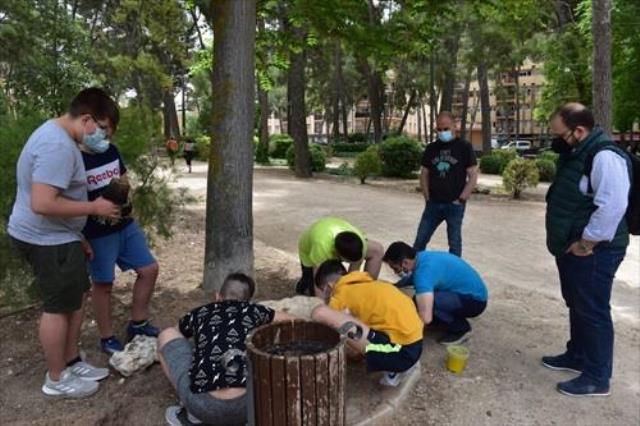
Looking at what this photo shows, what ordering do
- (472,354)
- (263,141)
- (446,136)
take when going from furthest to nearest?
(263,141), (446,136), (472,354)

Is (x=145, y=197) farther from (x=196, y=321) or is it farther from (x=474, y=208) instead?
(x=474, y=208)

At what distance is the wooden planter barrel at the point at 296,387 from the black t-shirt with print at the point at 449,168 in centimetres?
346

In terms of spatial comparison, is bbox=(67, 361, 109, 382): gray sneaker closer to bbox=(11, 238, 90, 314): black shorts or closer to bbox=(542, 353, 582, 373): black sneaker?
bbox=(11, 238, 90, 314): black shorts

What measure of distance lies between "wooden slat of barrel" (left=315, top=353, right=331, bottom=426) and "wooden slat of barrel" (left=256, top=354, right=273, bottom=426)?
0.69 feet

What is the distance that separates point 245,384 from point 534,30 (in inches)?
959

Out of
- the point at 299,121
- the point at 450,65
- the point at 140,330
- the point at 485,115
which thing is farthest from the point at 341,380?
the point at 450,65

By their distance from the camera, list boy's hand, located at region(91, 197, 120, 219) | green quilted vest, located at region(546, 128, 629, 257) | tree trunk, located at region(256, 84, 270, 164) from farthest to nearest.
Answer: tree trunk, located at region(256, 84, 270, 164) < green quilted vest, located at region(546, 128, 629, 257) < boy's hand, located at region(91, 197, 120, 219)

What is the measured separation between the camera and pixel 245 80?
15.7ft

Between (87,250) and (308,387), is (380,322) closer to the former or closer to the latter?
(308,387)

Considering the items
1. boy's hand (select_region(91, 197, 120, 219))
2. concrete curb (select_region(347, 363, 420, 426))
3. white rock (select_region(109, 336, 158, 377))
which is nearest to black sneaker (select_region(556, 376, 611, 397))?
concrete curb (select_region(347, 363, 420, 426))

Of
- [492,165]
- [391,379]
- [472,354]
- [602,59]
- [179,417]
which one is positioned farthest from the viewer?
[492,165]

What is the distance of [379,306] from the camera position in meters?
3.53

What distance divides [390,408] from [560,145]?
1.99m

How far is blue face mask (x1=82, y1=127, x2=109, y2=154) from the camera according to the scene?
10.9 ft
